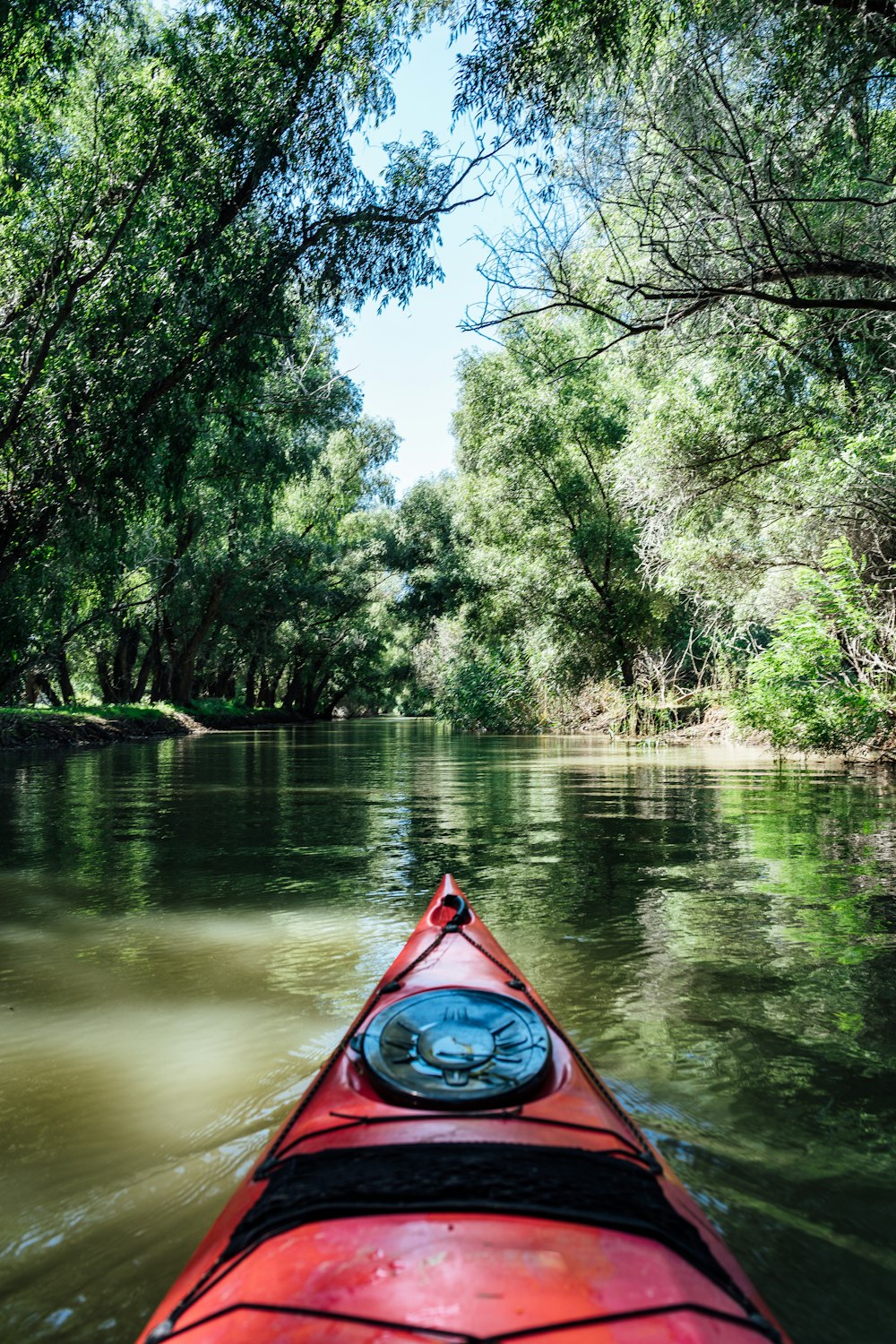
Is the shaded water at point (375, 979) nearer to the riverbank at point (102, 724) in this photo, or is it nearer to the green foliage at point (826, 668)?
the green foliage at point (826, 668)

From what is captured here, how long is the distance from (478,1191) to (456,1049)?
499 mm

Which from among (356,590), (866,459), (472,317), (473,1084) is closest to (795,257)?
(472,317)

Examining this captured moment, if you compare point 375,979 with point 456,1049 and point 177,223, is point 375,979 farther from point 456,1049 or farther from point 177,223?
point 177,223

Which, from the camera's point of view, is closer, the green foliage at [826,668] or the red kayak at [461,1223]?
the red kayak at [461,1223]

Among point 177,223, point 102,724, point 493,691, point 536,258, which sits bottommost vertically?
point 102,724

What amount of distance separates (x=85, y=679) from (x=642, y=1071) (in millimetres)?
42131

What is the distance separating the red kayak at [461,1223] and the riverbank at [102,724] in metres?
15.5

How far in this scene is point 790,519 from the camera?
10.3m

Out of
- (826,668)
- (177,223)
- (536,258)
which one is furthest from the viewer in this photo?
(826,668)

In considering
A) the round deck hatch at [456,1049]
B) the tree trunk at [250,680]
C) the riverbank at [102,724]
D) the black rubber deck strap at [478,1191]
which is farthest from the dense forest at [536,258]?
the tree trunk at [250,680]

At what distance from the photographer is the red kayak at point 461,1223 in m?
1.06

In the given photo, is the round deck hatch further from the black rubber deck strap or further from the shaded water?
the shaded water

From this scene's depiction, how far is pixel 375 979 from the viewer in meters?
3.29

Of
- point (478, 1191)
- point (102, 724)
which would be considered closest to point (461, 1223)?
point (478, 1191)
